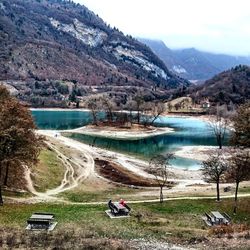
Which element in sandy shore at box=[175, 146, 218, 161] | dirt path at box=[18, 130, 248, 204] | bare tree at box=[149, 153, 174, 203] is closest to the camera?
dirt path at box=[18, 130, 248, 204]

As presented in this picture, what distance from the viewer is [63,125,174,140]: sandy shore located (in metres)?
174

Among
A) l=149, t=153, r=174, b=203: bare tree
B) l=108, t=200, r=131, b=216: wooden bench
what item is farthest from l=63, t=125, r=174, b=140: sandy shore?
l=108, t=200, r=131, b=216: wooden bench

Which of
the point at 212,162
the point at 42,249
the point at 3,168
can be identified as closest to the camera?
the point at 42,249

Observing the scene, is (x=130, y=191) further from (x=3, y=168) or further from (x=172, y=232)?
(x=172, y=232)

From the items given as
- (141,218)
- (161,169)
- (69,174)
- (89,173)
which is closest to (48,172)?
(69,174)

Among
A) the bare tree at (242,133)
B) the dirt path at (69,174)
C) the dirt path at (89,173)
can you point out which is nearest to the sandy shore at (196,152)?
the dirt path at (89,173)

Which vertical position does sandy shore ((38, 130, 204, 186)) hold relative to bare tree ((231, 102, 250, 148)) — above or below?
below

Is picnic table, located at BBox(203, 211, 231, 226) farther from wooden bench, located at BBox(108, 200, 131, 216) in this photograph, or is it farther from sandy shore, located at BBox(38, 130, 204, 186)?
sandy shore, located at BBox(38, 130, 204, 186)

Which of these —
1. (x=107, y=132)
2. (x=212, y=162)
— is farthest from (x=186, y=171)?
(x=107, y=132)

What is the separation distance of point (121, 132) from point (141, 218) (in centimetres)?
13403

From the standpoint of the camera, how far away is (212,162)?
207 ft

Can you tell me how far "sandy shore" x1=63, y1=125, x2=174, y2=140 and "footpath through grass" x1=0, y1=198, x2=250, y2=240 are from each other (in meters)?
114

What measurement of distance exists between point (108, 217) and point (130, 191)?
2614 centimetres

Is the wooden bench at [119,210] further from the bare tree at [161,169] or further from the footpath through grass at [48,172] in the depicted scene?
the footpath through grass at [48,172]
